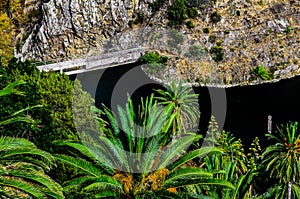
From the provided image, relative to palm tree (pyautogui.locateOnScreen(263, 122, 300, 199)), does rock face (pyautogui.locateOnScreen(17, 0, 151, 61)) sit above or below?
above

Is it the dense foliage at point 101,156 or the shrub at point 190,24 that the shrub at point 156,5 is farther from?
the dense foliage at point 101,156

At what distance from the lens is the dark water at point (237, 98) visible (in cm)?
5644

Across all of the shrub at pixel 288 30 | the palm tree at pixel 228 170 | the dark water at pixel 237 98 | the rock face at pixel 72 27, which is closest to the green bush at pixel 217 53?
the dark water at pixel 237 98

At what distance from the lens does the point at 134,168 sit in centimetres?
2100

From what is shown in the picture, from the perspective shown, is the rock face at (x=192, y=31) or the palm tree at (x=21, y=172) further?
the rock face at (x=192, y=31)

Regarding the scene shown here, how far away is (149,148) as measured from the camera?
21.5 meters

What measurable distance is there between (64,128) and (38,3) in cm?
5369

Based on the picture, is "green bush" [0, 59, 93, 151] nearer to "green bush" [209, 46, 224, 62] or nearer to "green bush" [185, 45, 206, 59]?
"green bush" [185, 45, 206, 59]

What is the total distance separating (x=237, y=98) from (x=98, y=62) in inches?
918

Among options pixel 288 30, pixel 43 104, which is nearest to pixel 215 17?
pixel 288 30

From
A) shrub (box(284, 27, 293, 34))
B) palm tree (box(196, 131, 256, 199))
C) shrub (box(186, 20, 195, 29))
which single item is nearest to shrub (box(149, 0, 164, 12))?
shrub (box(186, 20, 195, 29))

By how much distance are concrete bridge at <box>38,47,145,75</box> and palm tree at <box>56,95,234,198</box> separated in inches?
1918

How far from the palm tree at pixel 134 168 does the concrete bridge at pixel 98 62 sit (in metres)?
48.7

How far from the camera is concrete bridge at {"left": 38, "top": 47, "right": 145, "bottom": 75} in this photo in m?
71.0
